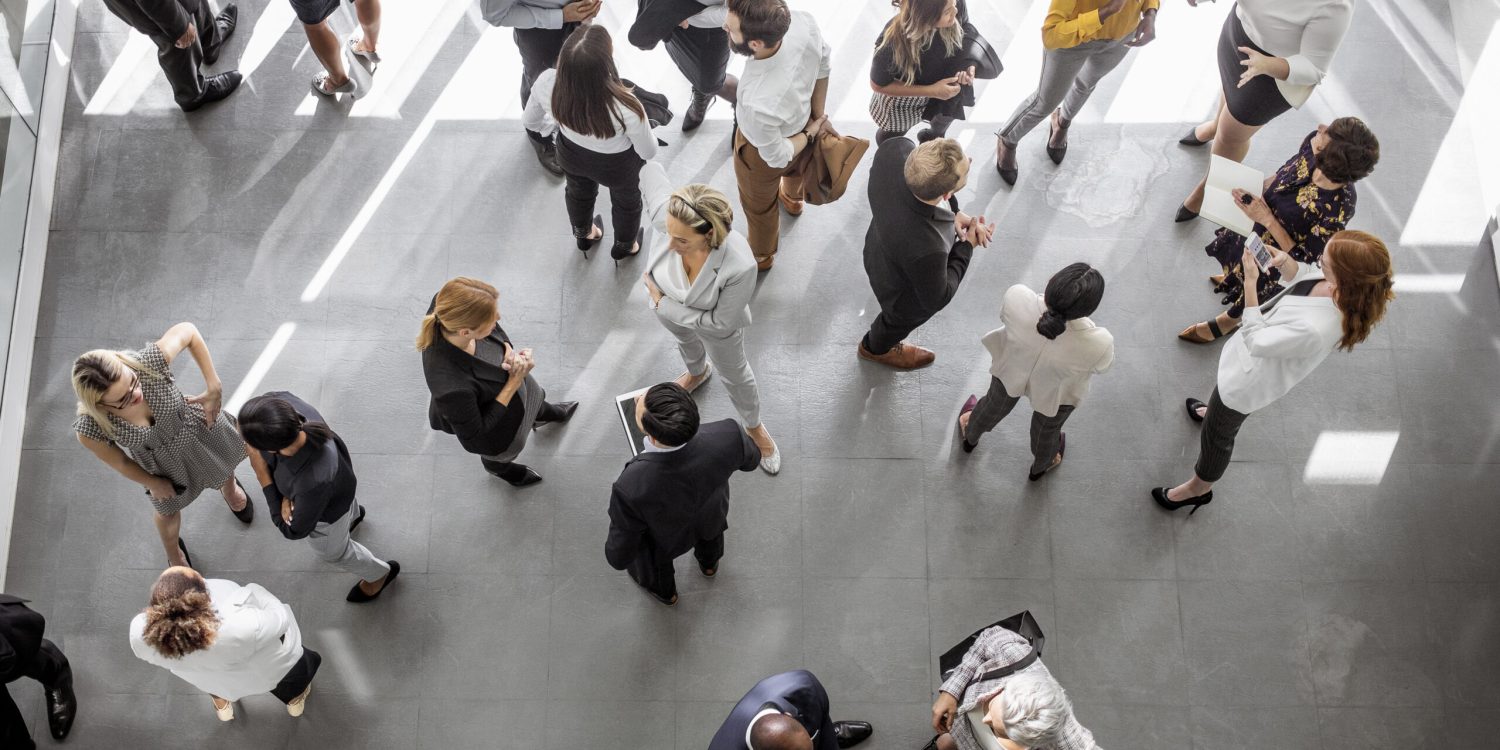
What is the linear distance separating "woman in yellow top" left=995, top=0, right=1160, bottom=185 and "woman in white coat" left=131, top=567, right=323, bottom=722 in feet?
13.8

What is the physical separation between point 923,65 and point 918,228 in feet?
3.57

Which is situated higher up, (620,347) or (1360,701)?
(620,347)

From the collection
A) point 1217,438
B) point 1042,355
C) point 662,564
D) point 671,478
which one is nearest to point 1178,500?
point 1217,438

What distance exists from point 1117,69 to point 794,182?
88.0 inches

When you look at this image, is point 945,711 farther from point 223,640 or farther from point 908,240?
point 223,640

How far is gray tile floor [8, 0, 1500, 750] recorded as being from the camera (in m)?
4.46

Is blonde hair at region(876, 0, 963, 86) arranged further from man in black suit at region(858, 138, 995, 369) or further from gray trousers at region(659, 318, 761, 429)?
gray trousers at region(659, 318, 761, 429)

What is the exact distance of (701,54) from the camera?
507cm

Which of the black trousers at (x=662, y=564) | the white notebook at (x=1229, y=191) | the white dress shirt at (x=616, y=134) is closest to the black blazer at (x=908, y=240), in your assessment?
the white dress shirt at (x=616, y=134)

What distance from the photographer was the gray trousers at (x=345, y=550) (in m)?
4.05

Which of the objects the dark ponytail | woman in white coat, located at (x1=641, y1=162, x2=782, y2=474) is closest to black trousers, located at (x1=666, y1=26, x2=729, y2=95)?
woman in white coat, located at (x1=641, y1=162, x2=782, y2=474)

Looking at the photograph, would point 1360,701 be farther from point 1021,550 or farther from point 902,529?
point 902,529

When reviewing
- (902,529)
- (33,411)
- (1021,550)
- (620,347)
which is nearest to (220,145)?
(33,411)

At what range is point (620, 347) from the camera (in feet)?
16.9
